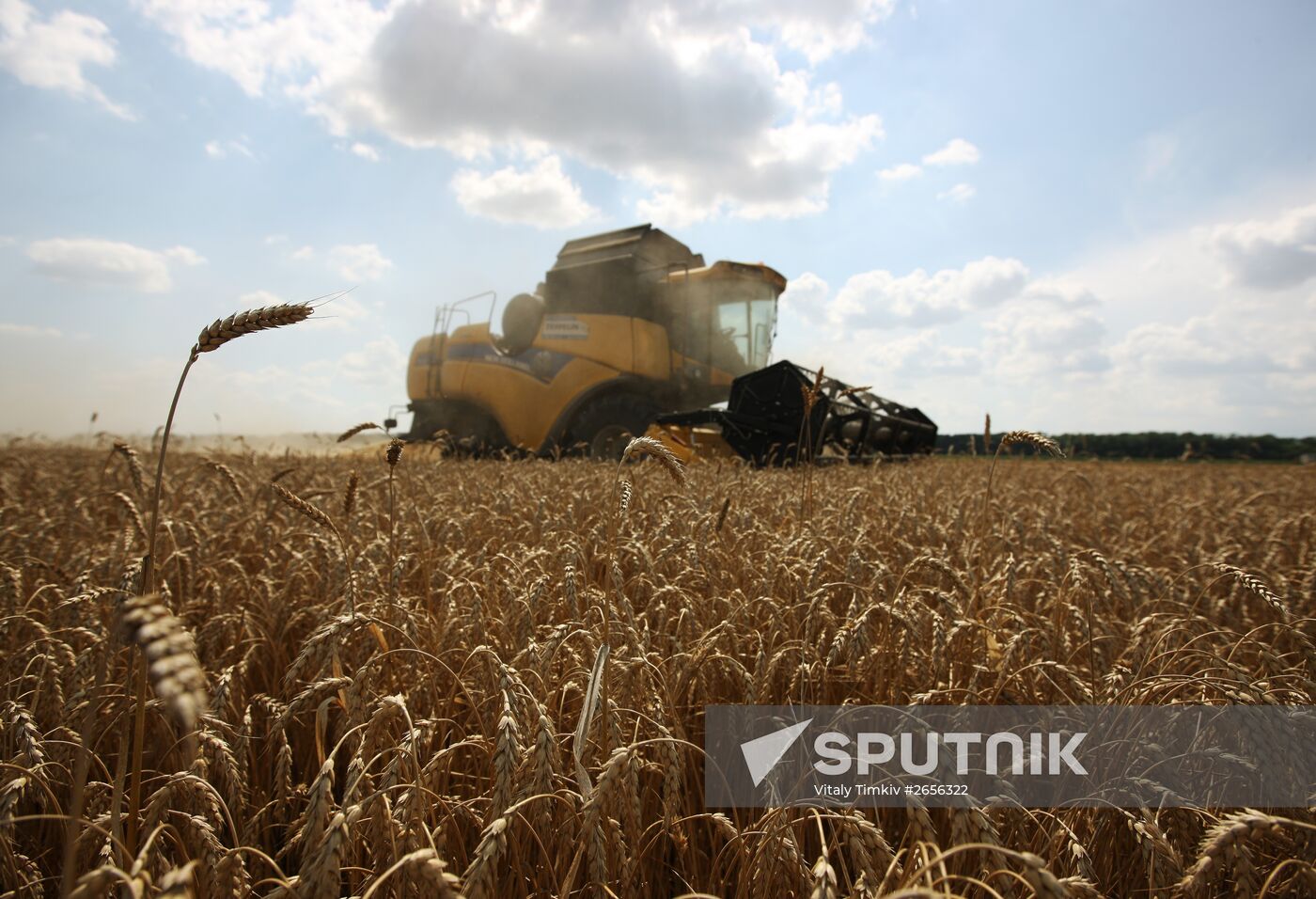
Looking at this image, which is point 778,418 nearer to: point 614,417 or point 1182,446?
point 614,417

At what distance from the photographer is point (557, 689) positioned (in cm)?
144

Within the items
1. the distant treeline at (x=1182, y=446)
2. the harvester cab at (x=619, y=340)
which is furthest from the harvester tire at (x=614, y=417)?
the distant treeline at (x=1182, y=446)

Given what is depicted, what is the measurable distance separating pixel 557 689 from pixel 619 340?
884 centimetres

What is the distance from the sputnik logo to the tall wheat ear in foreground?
97 mm

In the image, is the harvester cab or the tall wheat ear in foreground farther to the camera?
the harvester cab

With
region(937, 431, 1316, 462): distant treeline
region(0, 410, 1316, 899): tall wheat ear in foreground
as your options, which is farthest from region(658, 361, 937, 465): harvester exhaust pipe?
region(937, 431, 1316, 462): distant treeline

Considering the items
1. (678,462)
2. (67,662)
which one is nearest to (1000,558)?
(678,462)

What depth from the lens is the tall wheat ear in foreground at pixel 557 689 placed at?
0.88 metres

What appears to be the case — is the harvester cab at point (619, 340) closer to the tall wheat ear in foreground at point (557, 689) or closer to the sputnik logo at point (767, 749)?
the tall wheat ear in foreground at point (557, 689)

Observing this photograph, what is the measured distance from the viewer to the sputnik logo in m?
1.38

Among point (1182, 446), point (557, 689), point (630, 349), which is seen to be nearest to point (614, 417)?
point (630, 349)

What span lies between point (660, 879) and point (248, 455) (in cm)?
723

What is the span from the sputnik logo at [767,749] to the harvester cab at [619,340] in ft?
26.4

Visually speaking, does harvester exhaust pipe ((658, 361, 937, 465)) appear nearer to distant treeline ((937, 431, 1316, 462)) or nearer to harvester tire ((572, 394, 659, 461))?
harvester tire ((572, 394, 659, 461))
